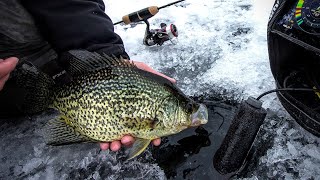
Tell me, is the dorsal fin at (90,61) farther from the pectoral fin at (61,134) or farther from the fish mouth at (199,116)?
the fish mouth at (199,116)

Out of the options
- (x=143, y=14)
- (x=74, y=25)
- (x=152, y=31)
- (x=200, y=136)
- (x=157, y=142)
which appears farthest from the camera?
(x=152, y=31)

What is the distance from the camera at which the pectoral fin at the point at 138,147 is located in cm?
223

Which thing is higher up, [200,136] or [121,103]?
[121,103]

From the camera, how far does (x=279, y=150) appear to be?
254 centimetres

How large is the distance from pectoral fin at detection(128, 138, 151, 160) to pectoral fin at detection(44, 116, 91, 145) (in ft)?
1.12

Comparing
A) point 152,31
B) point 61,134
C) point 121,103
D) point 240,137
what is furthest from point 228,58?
point 61,134

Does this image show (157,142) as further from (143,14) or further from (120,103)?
(143,14)

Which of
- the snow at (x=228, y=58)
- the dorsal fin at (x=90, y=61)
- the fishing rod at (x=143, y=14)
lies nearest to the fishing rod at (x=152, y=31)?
the fishing rod at (x=143, y=14)

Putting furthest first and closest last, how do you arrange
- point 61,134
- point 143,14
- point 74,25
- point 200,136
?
point 143,14 < point 74,25 < point 200,136 < point 61,134

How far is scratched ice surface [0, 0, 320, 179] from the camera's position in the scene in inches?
98.2

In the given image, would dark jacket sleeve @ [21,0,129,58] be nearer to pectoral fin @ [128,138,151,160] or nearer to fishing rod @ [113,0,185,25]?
fishing rod @ [113,0,185,25]

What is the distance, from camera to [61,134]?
234cm

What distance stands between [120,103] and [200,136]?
84cm

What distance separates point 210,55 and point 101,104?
6.00 feet
